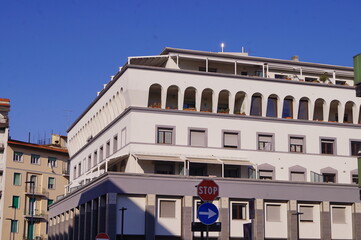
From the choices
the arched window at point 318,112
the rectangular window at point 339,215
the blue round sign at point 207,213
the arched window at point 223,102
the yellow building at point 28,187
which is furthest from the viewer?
the yellow building at point 28,187

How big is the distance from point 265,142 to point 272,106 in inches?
133

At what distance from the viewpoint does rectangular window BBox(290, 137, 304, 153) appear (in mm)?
59562

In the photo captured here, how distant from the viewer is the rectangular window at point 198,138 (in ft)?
187

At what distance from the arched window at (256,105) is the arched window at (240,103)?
0.83m

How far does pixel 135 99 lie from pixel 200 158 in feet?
23.9

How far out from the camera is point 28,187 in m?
93.4

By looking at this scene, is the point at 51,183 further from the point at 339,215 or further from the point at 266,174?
the point at 339,215

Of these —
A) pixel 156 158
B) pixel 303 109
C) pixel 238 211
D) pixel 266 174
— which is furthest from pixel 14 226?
pixel 303 109

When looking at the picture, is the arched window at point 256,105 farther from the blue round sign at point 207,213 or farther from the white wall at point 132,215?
the blue round sign at point 207,213

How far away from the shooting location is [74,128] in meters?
80.3

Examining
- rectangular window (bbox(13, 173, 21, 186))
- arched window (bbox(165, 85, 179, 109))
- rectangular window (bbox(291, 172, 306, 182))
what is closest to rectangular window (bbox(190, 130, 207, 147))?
arched window (bbox(165, 85, 179, 109))

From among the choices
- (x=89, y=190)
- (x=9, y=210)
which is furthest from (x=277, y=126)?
(x=9, y=210)

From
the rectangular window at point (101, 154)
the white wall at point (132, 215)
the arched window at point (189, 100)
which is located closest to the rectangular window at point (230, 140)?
the arched window at point (189, 100)

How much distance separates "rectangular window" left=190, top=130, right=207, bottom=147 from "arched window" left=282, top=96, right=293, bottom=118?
784cm
